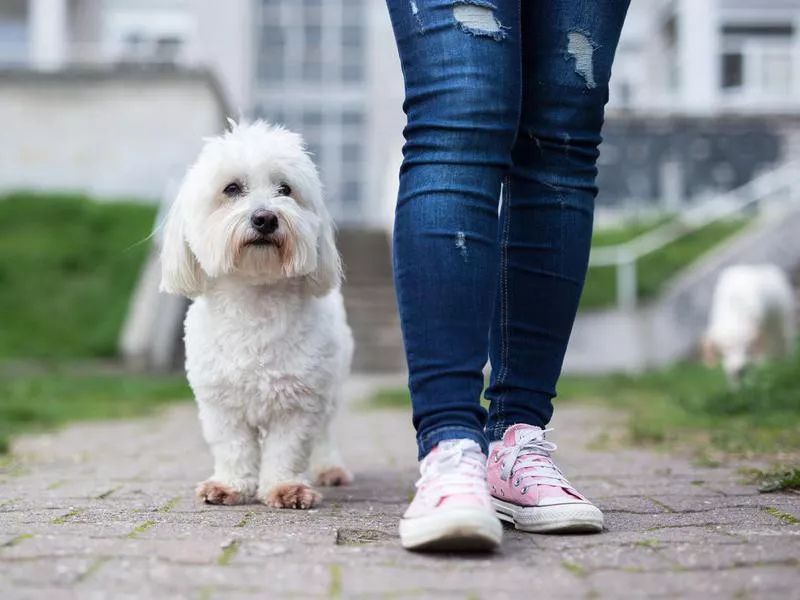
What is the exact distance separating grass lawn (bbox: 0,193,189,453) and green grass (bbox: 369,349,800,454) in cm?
190

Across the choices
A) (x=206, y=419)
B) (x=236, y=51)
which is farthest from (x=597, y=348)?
(x=236, y=51)

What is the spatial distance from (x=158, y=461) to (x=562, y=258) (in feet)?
6.82

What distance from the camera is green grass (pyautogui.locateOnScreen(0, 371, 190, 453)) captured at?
5156 mm

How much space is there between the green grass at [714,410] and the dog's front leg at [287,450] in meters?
1.31

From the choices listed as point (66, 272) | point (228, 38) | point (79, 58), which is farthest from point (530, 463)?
point (228, 38)

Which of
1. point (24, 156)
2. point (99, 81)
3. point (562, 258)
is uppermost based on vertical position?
point (99, 81)

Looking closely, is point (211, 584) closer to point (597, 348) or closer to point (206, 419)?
point (206, 419)


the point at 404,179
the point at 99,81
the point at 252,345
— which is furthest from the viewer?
the point at 99,81

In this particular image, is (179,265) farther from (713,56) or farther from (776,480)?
(713,56)

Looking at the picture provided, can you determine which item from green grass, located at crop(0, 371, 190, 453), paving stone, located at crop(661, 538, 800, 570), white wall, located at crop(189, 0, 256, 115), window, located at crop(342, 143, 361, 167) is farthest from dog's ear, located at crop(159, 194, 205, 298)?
window, located at crop(342, 143, 361, 167)

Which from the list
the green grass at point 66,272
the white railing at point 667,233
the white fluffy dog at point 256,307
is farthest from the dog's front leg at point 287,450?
the white railing at point 667,233

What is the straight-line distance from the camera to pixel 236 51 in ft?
68.6

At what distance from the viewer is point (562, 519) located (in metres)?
2.03

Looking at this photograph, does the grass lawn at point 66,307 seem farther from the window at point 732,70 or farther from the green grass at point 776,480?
the window at point 732,70
